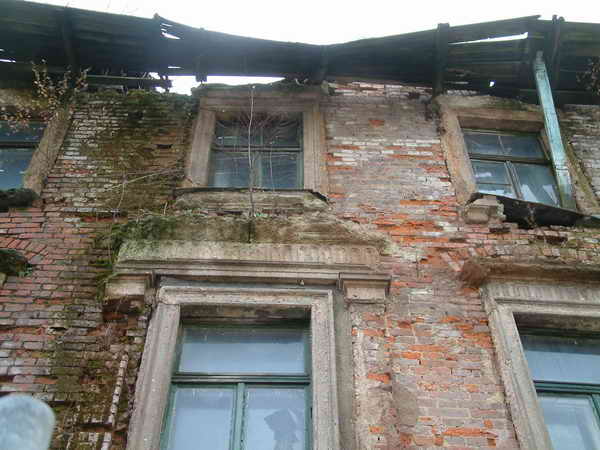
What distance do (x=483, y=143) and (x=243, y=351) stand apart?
3870 millimetres

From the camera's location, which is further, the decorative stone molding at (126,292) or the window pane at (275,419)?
the decorative stone molding at (126,292)

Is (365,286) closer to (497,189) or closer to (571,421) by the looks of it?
(571,421)

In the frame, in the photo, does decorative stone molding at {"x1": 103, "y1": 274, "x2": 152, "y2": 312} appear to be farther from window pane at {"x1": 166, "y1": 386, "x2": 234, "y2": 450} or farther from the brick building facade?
window pane at {"x1": 166, "y1": 386, "x2": 234, "y2": 450}

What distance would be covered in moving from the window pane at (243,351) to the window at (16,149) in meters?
2.74

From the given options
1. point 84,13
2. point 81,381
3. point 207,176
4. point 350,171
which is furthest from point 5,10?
point 81,381

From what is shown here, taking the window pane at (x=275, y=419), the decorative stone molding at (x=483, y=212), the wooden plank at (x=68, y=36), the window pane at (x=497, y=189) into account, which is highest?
the wooden plank at (x=68, y=36)

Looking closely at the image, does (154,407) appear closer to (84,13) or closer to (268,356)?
(268,356)

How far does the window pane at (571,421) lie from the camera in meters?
4.52

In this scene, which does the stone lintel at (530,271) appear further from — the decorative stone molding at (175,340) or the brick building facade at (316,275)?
the decorative stone molding at (175,340)

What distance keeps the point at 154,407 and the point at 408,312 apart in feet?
6.66

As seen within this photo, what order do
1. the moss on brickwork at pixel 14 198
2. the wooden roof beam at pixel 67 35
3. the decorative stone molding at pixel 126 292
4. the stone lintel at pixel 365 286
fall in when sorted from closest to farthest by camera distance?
the decorative stone molding at pixel 126 292 → the stone lintel at pixel 365 286 → the moss on brickwork at pixel 14 198 → the wooden roof beam at pixel 67 35

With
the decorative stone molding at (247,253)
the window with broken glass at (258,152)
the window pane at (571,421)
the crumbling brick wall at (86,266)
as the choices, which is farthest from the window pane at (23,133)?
the window pane at (571,421)

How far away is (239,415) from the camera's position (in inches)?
175

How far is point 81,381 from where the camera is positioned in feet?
14.7
